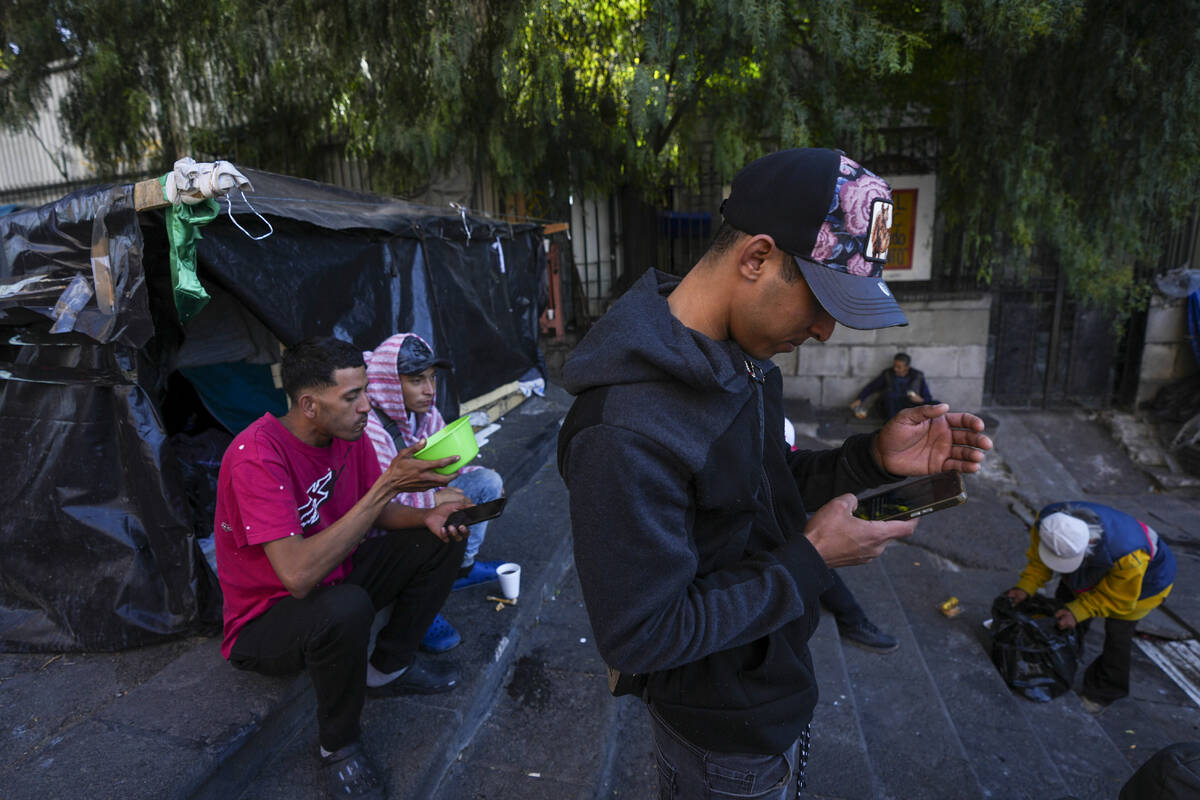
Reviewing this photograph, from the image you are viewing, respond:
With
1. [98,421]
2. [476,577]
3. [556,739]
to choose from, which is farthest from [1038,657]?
Answer: [98,421]

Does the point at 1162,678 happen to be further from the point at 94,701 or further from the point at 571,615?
the point at 94,701

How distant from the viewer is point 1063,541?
11.6 ft

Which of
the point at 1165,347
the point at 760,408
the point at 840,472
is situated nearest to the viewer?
the point at 760,408

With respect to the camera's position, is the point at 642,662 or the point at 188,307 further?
the point at 188,307

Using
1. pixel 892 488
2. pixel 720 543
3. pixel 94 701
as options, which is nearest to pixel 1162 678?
pixel 892 488

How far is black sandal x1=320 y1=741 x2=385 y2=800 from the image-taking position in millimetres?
2053

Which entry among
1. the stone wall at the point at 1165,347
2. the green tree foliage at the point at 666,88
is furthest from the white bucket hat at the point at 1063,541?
the stone wall at the point at 1165,347

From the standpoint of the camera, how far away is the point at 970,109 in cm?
651

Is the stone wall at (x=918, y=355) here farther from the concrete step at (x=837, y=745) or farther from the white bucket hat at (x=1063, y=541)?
the concrete step at (x=837, y=745)

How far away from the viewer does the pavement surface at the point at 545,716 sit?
2113mm

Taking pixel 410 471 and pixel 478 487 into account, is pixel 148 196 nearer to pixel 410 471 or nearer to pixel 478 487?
pixel 410 471

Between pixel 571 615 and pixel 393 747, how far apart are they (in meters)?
1.31

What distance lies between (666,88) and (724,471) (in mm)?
5462

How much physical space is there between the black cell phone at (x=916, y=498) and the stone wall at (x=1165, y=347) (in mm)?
8436
